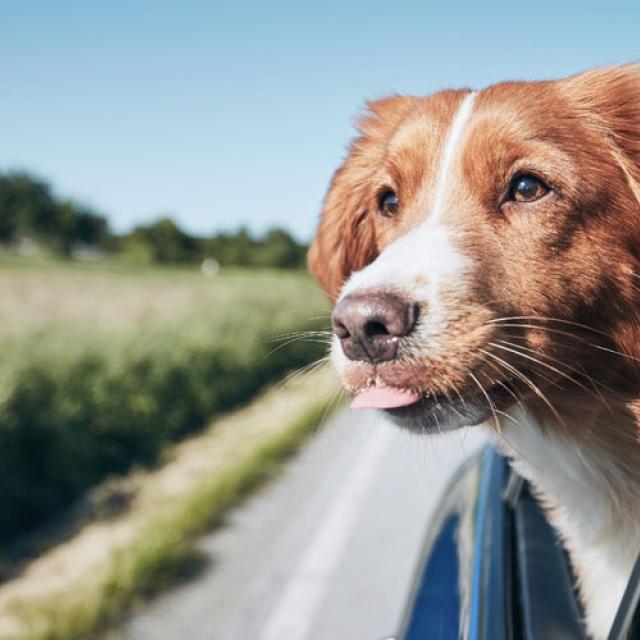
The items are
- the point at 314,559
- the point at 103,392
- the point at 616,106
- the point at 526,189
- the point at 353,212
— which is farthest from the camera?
the point at 103,392

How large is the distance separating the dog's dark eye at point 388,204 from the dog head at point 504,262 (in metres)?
0.10

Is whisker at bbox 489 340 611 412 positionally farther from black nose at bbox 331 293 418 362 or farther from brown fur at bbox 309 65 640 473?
black nose at bbox 331 293 418 362

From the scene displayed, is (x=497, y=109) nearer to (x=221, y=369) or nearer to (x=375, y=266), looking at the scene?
(x=375, y=266)

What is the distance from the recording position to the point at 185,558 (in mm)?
4875

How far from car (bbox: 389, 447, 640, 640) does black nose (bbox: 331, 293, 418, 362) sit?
0.64 meters

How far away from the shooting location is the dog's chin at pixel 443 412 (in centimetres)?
208

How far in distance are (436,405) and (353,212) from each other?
1.30 metres

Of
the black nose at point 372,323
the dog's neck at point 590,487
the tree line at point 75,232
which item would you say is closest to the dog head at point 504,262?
the black nose at point 372,323

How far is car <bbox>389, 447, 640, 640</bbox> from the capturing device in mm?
1673

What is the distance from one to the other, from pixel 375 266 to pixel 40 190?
358 ft

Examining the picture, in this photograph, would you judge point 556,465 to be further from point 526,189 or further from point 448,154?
point 448,154

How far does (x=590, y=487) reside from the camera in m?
2.14

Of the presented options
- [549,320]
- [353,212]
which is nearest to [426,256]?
[549,320]

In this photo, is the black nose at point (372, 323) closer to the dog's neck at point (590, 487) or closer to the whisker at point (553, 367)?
the whisker at point (553, 367)
